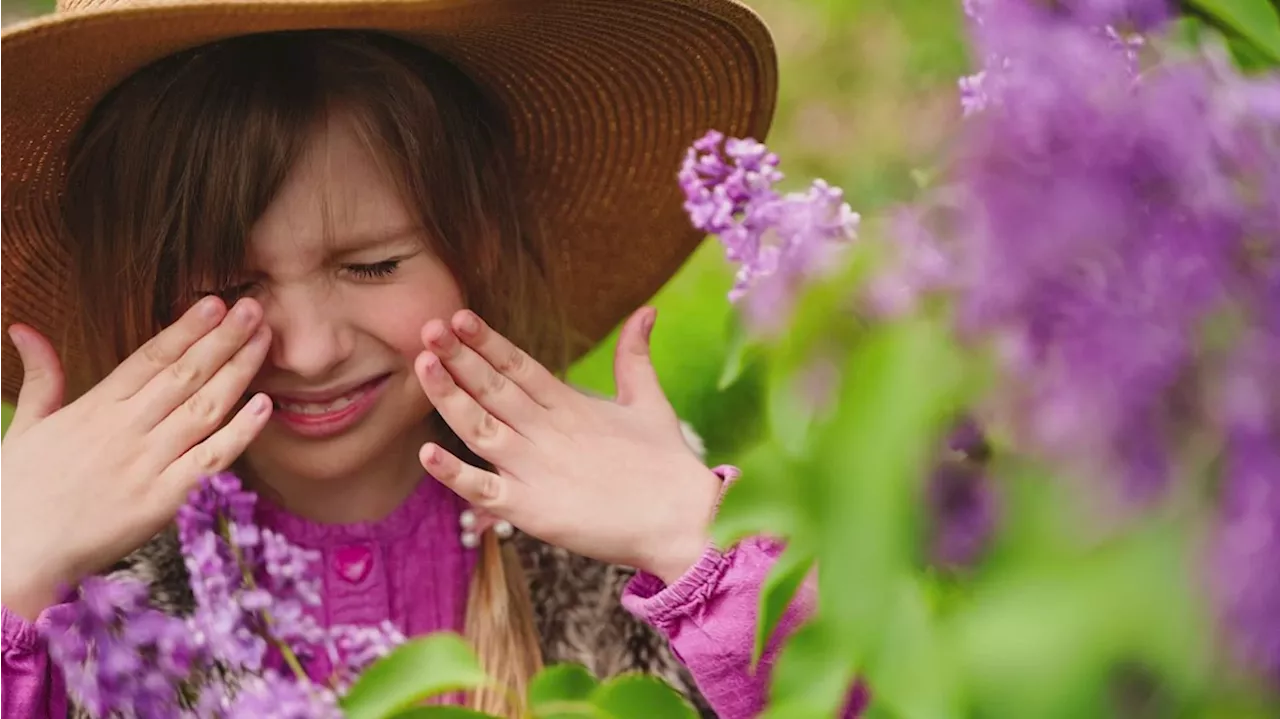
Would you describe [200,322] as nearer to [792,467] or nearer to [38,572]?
[38,572]

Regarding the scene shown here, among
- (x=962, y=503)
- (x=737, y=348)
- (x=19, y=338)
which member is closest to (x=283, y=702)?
(x=737, y=348)

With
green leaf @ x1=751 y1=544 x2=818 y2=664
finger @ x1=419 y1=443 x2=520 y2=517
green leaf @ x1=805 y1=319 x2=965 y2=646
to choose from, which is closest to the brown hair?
finger @ x1=419 y1=443 x2=520 y2=517

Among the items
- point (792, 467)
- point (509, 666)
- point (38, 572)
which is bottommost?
point (509, 666)

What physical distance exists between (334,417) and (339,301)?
11 centimetres

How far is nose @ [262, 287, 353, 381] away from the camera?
4.12 ft

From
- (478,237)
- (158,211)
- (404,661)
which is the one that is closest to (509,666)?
(478,237)

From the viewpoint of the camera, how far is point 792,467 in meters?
0.53

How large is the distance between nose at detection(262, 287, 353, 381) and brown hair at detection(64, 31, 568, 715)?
0.17 ft

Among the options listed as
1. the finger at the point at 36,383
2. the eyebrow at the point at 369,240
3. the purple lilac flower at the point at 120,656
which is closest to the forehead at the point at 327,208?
the eyebrow at the point at 369,240

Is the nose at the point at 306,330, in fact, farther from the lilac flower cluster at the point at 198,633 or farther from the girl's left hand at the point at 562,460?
the lilac flower cluster at the point at 198,633

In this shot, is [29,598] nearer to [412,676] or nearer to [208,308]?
[208,308]

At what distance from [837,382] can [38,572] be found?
0.90m

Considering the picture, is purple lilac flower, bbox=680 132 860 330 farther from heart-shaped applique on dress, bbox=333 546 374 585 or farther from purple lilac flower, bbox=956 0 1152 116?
heart-shaped applique on dress, bbox=333 546 374 585

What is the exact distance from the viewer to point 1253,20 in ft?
1.88
